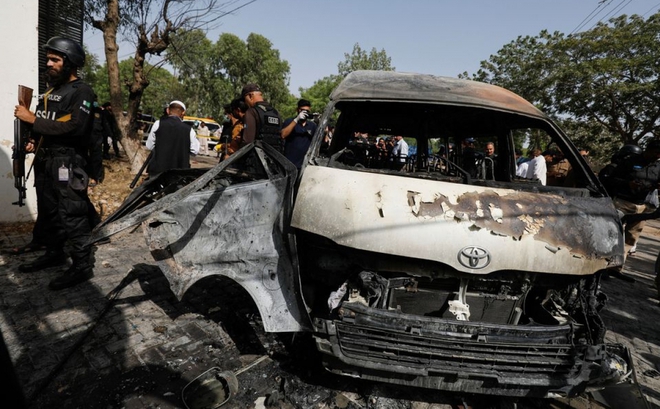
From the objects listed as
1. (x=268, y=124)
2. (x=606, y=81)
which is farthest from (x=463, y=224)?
(x=606, y=81)

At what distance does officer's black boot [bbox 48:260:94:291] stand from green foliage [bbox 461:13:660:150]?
20.5 meters

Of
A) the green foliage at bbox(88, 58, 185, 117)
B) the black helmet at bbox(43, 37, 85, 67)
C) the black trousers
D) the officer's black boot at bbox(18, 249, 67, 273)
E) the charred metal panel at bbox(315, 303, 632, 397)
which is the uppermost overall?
the green foliage at bbox(88, 58, 185, 117)

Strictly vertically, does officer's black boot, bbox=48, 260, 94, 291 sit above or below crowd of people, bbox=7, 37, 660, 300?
below

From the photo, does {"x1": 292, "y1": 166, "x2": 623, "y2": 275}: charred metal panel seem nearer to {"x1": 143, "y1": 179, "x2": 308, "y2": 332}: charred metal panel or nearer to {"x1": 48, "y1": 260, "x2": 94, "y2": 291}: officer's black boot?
{"x1": 143, "y1": 179, "x2": 308, "y2": 332}: charred metal panel

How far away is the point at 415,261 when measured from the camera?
206 centimetres

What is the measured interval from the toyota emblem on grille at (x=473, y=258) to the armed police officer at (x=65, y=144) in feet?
10.5

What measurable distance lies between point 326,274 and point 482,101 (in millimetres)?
1779

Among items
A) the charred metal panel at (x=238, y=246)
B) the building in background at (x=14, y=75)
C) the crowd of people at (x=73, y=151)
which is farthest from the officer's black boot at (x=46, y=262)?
the charred metal panel at (x=238, y=246)

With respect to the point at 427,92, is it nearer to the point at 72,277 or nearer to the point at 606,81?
the point at 72,277

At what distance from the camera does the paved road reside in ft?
6.96

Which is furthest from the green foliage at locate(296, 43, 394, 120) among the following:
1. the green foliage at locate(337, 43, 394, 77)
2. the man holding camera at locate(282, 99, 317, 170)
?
the man holding camera at locate(282, 99, 317, 170)

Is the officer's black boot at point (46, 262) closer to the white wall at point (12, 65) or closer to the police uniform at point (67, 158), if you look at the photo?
the police uniform at point (67, 158)

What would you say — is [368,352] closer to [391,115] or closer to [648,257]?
[391,115]

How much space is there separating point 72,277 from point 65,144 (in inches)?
48.7
